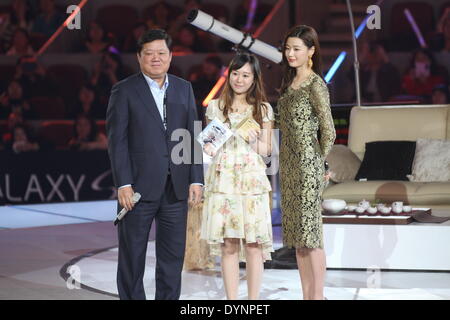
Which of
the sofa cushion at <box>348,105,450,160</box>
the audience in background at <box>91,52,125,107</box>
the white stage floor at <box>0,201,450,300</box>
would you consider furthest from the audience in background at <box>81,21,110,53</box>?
the sofa cushion at <box>348,105,450,160</box>

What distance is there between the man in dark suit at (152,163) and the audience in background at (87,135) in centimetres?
618

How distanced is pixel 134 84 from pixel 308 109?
0.84 meters

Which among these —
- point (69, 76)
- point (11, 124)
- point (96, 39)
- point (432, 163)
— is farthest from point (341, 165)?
point (96, 39)

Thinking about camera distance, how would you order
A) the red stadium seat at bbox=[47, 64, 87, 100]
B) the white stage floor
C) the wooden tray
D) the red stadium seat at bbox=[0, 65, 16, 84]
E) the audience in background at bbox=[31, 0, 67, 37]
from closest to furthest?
the white stage floor → the wooden tray → the red stadium seat at bbox=[0, 65, 16, 84] → the red stadium seat at bbox=[47, 64, 87, 100] → the audience in background at bbox=[31, 0, 67, 37]

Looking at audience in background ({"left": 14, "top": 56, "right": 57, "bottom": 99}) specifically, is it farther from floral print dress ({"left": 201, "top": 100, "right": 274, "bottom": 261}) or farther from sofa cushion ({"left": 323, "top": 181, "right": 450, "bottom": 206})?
floral print dress ({"left": 201, "top": 100, "right": 274, "bottom": 261})

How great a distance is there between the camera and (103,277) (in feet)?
19.0

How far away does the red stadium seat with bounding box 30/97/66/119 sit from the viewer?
1115 cm

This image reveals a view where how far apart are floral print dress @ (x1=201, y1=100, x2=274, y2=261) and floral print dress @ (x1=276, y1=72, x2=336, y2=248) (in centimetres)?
11

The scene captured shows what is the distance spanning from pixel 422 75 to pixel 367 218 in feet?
17.4

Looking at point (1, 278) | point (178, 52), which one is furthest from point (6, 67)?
point (1, 278)

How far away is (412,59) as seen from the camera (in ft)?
35.9

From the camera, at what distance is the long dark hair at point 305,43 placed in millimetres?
4438

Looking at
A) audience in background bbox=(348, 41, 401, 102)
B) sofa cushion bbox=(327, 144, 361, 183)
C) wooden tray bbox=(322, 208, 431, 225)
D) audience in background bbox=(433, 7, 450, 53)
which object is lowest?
wooden tray bbox=(322, 208, 431, 225)
